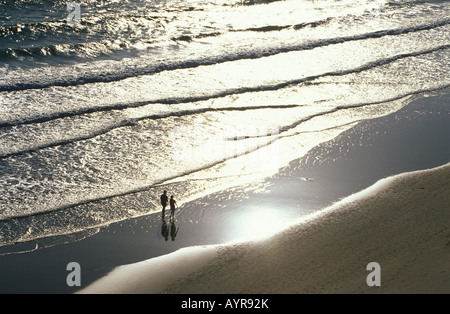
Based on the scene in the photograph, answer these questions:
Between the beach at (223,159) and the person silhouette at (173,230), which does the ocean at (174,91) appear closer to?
the beach at (223,159)

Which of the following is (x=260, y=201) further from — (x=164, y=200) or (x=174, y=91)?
(x=174, y=91)

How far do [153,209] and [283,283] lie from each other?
9.73 feet

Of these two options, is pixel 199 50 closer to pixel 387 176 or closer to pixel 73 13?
pixel 73 13

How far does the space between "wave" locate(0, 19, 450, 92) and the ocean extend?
0.06 m

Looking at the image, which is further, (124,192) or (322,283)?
(124,192)

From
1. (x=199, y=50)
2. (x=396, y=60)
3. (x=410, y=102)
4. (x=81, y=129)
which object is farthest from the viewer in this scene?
(x=199, y=50)

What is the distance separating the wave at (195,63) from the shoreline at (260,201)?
20.4 ft

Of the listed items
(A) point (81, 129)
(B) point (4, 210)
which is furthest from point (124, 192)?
(A) point (81, 129)

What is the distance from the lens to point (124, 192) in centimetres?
1020

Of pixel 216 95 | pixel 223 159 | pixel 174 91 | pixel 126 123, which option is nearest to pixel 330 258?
pixel 223 159

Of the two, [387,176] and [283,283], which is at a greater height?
[387,176]
